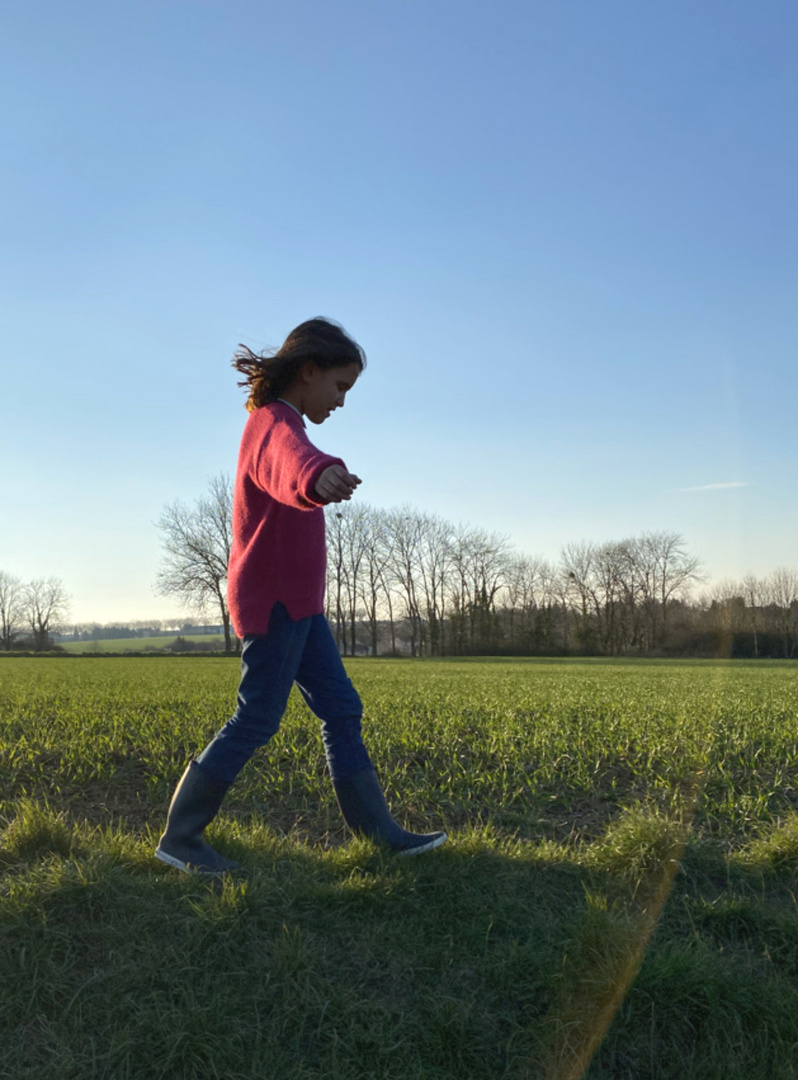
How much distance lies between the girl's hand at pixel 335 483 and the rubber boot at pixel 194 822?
55.1 inches

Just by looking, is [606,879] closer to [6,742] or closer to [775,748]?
[775,748]

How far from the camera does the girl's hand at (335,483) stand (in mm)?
2512

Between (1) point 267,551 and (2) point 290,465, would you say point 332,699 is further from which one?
(2) point 290,465

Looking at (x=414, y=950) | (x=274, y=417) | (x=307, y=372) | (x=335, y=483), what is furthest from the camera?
(x=307, y=372)

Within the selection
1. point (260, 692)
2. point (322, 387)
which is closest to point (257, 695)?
point (260, 692)

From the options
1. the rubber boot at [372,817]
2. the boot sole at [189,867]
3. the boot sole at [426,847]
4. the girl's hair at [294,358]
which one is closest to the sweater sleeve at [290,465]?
the girl's hair at [294,358]

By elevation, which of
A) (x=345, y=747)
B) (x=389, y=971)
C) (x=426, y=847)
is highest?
(x=345, y=747)

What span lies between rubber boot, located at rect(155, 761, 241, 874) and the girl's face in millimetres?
1596

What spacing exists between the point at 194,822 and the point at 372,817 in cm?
77

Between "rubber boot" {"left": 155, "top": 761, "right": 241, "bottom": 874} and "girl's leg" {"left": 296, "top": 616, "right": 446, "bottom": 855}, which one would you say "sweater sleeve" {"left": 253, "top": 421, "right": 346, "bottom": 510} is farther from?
"rubber boot" {"left": 155, "top": 761, "right": 241, "bottom": 874}

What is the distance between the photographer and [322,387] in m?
3.41

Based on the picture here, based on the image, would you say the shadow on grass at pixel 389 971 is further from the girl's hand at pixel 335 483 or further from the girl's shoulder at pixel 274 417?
the girl's shoulder at pixel 274 417

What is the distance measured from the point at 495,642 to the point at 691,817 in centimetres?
5906

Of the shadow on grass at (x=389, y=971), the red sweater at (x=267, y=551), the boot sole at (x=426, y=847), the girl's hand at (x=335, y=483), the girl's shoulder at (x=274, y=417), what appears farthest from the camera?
the boot sole at (x=426, y=847)
